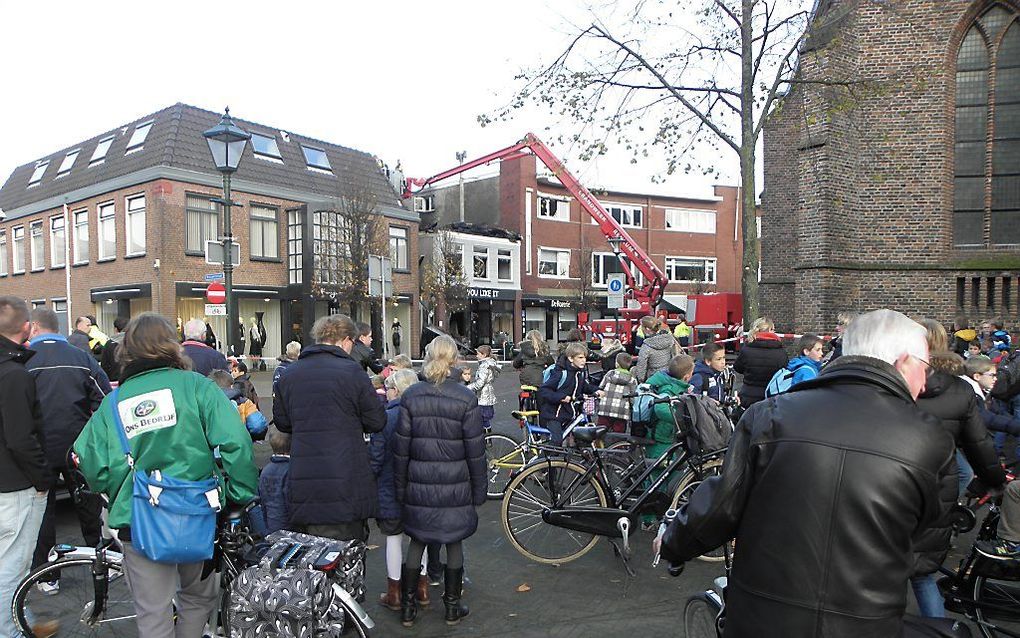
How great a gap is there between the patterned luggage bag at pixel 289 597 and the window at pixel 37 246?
98.7ft

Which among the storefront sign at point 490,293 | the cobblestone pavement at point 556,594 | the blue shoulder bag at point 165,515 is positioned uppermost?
the storefront sign at point 490,293

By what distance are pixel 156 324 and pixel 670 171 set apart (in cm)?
1132

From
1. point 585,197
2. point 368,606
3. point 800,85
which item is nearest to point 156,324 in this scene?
point 368,606

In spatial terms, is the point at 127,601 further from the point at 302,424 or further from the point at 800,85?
the point at 800,85

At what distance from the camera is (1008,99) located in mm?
13836

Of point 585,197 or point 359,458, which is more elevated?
point 585,197

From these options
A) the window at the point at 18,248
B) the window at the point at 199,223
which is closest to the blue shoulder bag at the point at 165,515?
the window at the point at 199,223

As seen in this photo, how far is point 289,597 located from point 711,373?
5557 millimetres

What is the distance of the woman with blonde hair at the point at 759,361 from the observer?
7.27 m

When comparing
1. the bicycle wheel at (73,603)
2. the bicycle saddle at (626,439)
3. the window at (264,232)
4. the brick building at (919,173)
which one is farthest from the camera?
the window at (264,232)

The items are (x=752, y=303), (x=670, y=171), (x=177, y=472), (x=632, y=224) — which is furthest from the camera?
(x=632, y=224)

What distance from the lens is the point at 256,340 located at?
81.8 feet

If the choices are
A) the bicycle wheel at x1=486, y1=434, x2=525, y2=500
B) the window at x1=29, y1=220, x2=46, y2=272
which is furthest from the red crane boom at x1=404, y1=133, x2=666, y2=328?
the window at x1=29, y1=220, x2=46, y2=272

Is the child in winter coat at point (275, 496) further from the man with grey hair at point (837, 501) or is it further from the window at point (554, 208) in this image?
the window at point (554, 208)
